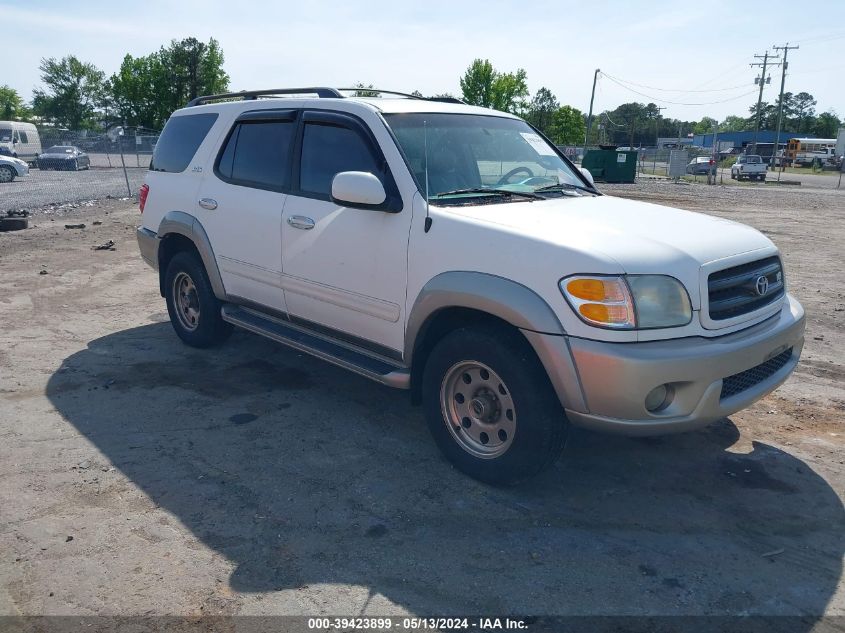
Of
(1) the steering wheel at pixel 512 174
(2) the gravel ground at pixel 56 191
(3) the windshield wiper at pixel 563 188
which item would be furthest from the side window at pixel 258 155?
(2) the gravel ground at pixel 56 191

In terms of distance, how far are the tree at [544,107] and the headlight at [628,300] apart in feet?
274

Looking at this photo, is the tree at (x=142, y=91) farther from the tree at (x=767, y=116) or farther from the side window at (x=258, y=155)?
the tree at (x=767, y=116)

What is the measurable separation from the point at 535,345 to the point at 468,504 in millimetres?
943

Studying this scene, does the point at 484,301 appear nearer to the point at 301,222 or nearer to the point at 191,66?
the point at 301,222

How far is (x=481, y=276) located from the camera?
346 centimetres

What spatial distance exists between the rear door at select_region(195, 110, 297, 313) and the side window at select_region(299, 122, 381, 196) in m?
0.19

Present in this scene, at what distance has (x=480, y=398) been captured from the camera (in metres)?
3.66

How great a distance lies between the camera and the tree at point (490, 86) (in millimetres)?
71625

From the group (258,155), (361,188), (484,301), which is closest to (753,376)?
(484,301)

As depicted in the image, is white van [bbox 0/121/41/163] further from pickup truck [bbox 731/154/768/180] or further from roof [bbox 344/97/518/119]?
pickup truck [bbox 731/154/768/180]

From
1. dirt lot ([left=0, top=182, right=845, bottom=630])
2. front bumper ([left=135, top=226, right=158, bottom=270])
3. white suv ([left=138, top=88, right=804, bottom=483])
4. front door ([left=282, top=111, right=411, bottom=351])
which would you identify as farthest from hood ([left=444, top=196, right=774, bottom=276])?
front bumper ([left=135, top=226, right=158, bottom=270])

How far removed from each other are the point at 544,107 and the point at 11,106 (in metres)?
69.8

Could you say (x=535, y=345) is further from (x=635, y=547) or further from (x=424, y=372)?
(x=635, y=547)

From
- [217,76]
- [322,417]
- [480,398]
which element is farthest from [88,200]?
[217,76]
